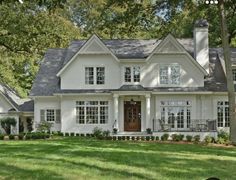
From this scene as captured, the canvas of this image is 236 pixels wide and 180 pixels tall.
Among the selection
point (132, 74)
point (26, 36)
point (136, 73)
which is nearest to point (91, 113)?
point (132, 74)

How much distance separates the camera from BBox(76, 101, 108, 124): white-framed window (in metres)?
34.4

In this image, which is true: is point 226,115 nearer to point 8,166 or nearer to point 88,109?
point 88,109

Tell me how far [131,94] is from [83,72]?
13.2ft

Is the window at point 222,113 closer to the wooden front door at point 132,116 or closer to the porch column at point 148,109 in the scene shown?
the porch column at point 148,109

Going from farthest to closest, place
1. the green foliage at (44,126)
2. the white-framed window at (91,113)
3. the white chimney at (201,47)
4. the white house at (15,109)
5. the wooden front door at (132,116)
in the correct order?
the white house at (15,109), the white chimney at (201,47), the wooden front door at (132,116), the white-framed window at (91,113), the green foliage at (44,126)

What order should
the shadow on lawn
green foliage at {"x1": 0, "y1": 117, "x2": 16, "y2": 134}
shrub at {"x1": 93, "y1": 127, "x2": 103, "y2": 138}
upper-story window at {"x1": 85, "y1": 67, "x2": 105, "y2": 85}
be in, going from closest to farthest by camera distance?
the shadow on lawn, shrub at {"x1": 93, "y1": 127, "x2": 103, "y2": 138}, upper-story window at {"x1": 85, "y1": 67, "x2": 105, "y2": 85}, green foliage at {"x1": 0, "y1": 117, "x2": 16, "y2": 134}

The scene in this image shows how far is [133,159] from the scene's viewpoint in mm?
14500

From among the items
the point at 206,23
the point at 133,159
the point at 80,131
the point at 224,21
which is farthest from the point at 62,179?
the point at 206,23

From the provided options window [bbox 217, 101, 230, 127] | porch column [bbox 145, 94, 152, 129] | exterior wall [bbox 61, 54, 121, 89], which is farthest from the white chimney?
exterior wall [bbox 61, 54, 121, 89]

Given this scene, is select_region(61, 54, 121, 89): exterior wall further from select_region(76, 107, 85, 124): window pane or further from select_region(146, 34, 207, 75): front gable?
select_region(146, 34, 207, 75): front gable

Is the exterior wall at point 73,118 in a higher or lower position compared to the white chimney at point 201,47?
lower

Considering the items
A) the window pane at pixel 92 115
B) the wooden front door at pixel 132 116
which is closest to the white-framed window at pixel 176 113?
the wooden front door at pixel 132 116

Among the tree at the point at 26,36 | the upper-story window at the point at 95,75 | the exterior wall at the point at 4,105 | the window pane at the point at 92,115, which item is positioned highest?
the tree at the point at 26,36

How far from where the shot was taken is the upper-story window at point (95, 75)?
3472 cm
